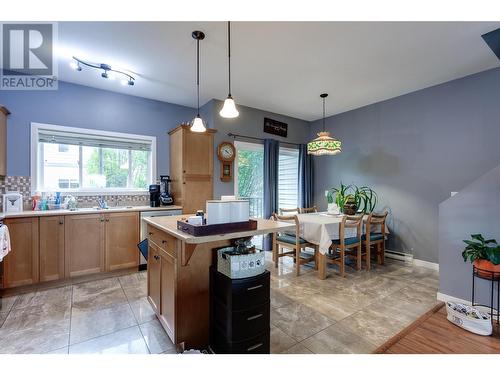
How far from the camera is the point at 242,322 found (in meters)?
1.57

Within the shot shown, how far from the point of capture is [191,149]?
388 cm

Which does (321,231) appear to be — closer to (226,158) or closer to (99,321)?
(226,158)

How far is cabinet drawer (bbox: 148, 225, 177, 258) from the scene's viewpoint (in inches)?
69.1

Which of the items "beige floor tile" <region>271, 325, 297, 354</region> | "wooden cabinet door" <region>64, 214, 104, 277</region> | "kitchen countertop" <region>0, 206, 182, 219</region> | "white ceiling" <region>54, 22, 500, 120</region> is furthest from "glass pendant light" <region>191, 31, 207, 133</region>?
"beige floor tile" <region>271, 325, 297, 354</region>

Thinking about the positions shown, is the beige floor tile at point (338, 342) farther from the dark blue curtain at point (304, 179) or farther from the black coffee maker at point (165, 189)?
the dark blue curtain at point (304, 179)

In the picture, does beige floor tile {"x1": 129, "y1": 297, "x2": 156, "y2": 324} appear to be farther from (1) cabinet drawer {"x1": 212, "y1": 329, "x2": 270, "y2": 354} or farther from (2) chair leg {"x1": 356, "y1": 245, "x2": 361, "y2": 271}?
(2) chair leg {"x1": 356, "y1": 245, "x2": 361, "y2": 271}

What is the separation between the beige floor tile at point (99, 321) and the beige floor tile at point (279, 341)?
1270mm

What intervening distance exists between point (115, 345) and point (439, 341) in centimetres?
256

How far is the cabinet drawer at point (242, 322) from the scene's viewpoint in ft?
5.08

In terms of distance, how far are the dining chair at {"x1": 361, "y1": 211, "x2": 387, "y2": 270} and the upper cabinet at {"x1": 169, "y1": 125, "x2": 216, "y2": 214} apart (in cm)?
258

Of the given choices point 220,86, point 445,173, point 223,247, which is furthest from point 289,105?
point 223,247

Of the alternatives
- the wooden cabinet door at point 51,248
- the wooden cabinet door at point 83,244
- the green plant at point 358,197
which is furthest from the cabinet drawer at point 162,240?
the green plant at point 358,197
